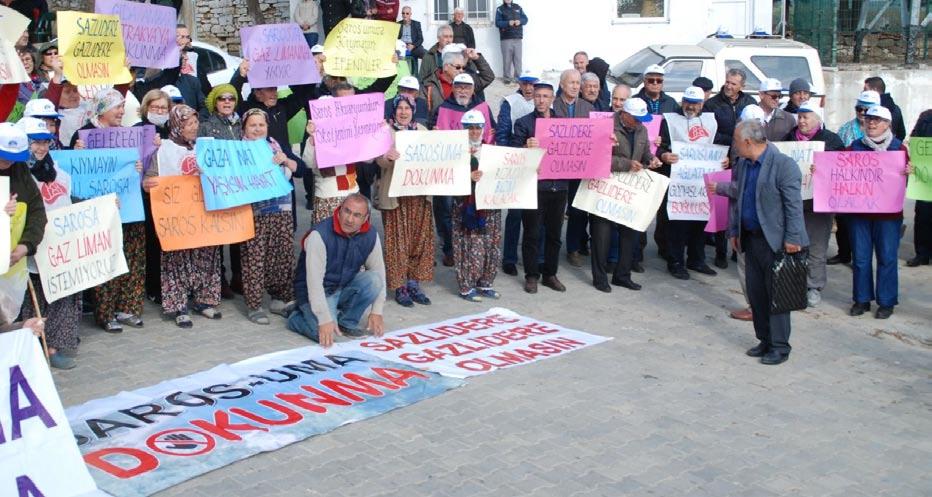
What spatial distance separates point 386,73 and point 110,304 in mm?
3430

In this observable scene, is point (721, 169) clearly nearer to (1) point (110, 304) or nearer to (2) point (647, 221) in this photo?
(2) point (647, 221)

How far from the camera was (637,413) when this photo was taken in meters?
7.73

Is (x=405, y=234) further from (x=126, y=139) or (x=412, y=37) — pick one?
(x=412, y=37)

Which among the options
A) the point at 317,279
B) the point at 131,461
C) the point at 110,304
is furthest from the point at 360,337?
the point at 131,461

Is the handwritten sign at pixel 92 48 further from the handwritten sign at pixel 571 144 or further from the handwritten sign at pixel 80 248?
the handwritten sign at pixel 571 144

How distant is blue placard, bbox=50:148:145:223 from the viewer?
8.91 m

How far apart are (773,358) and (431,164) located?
3.39 metres

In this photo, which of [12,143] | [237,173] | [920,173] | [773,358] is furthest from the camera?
[920,173]

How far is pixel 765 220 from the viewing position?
888 centimetres

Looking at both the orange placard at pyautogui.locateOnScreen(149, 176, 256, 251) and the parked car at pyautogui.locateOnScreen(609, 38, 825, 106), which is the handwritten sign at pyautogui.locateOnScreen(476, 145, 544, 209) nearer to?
the orange placard at pyautogui.locateOnScreen(149, 176, 256, 251)

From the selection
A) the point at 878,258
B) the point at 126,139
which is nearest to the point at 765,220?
the point at 878,258

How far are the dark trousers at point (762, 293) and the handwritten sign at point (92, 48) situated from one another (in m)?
5.39

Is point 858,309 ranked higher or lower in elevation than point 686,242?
lower

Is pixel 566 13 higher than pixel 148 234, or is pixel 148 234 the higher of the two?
pixel 566 13
